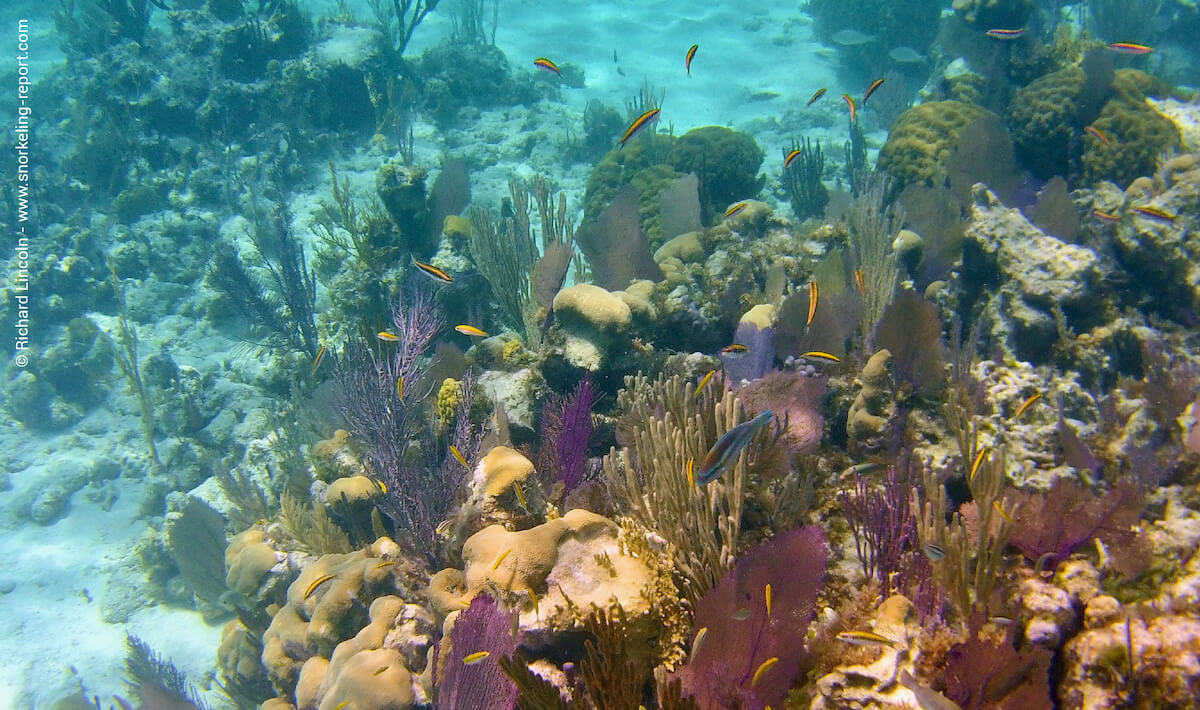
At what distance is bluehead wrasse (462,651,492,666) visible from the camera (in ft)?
8.46

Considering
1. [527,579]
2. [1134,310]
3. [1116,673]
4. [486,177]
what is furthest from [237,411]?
[1134,310]

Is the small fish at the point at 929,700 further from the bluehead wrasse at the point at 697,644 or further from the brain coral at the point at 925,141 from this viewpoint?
the brain coral at the point at 925,141

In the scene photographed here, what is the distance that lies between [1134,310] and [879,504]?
3.87 meters

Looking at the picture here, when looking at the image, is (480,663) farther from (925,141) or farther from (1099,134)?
(925,141)

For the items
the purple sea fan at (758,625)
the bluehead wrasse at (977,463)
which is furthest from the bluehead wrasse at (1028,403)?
the purple sea fan at (758,625)

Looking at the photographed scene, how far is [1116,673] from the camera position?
2.18 metres

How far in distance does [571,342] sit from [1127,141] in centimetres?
766

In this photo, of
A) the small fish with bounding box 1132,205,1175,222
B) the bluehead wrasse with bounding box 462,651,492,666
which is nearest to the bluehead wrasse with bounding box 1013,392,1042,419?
the small fish with bounding box 1132,205,1175,222

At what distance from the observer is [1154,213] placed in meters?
5.00

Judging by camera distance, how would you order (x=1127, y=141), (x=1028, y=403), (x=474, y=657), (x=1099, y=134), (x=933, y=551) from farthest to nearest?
(x=1127, y=141) < (x=1099, y=134) < (x=1028, y=403) < (x=474, y=657) < (x=933, y=551)

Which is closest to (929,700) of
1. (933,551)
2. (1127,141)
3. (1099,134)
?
(933,551)

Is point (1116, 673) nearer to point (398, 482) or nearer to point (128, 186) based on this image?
point (398, 482)

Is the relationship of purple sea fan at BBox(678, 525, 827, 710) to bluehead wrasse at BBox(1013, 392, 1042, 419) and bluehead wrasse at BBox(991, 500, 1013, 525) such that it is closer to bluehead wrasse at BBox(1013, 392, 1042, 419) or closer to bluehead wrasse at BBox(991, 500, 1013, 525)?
bluehead wrasse at BBox(991, 500, 1013, 525)

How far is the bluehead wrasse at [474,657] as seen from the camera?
102 inches
